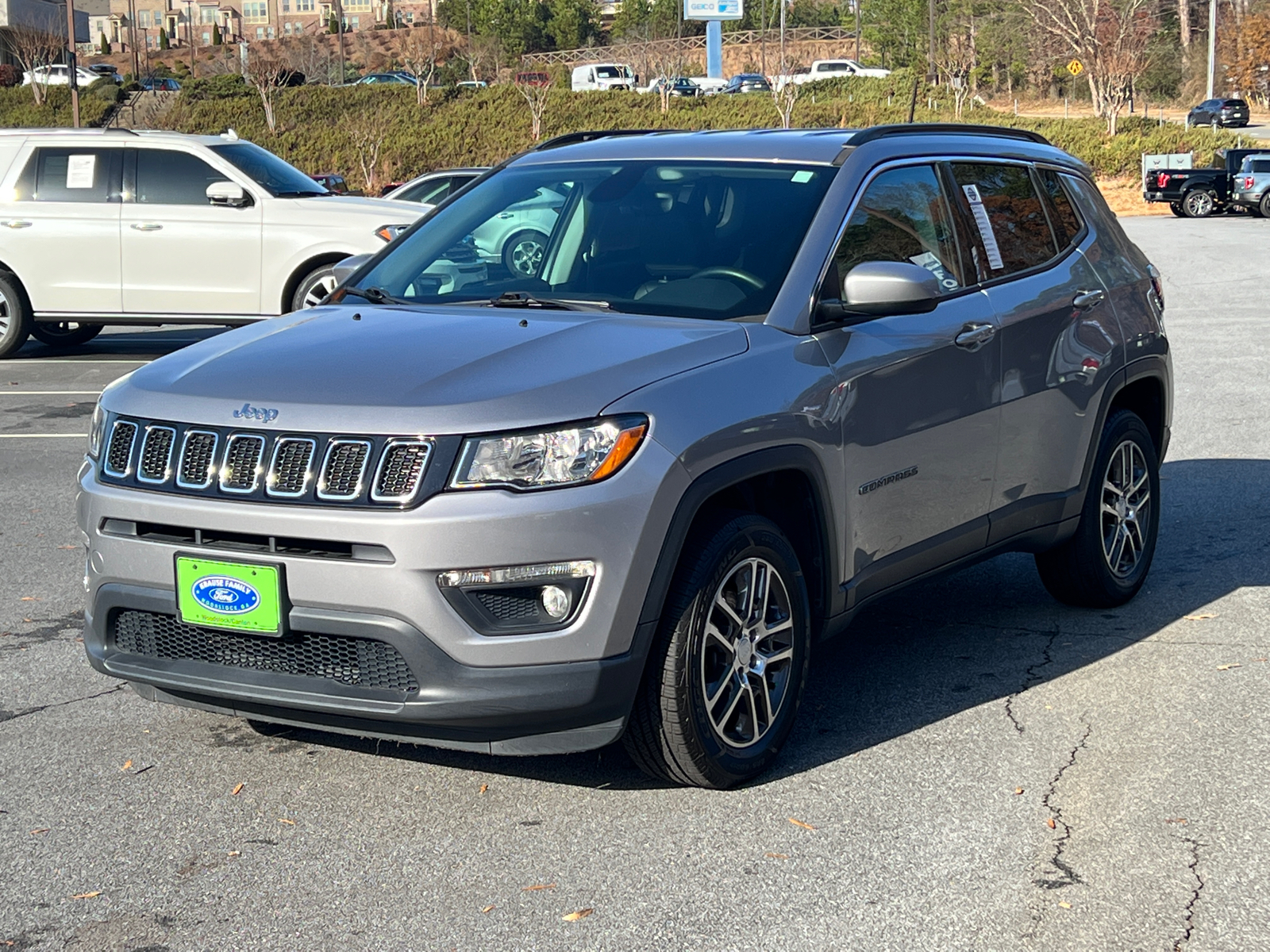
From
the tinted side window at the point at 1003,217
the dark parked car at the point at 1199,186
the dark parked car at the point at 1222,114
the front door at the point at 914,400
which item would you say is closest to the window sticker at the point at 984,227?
the tinted side window at the point at 1003,217

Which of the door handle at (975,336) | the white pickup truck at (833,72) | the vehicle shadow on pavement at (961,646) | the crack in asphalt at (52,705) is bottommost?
the crack in asphalt at (52,705)

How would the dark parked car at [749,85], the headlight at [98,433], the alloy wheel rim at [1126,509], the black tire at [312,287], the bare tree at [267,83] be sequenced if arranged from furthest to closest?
the dark parked car at [749,85], the bare tree at [267,83], the black tire at [312,287], the alloy wheel rim at [1126,509], the headlight at [98,433]

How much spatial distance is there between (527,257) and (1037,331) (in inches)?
72.2

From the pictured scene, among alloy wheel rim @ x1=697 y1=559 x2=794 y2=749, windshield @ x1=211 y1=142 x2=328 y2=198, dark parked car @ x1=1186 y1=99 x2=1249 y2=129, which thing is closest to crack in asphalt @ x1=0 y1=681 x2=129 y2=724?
alloy wheel rim @ x1=697 y1=559 x2=794 y2=749

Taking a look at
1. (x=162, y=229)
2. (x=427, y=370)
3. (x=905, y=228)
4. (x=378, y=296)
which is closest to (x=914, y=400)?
(x=905, y=228)

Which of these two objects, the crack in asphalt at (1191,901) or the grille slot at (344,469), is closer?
the crack in asphalt at (1191,901)

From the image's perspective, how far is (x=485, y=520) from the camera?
368 centimetres

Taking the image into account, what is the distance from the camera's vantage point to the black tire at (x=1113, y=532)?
19.6 ft

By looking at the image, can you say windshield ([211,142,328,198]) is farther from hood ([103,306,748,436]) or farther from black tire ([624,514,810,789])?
black tire ([624,514,810,789])

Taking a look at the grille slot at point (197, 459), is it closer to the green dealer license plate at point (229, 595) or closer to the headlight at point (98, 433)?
the green dealer license plate at point (229, 595)

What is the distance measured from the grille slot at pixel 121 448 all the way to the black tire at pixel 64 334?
11977 millimetres

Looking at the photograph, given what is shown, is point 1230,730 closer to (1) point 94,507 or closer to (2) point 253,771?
(2) point 253,771

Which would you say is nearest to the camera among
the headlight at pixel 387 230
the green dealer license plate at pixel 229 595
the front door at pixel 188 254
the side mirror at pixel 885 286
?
the green dealer license plate at pixel 229 595

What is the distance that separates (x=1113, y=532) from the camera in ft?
20.1
